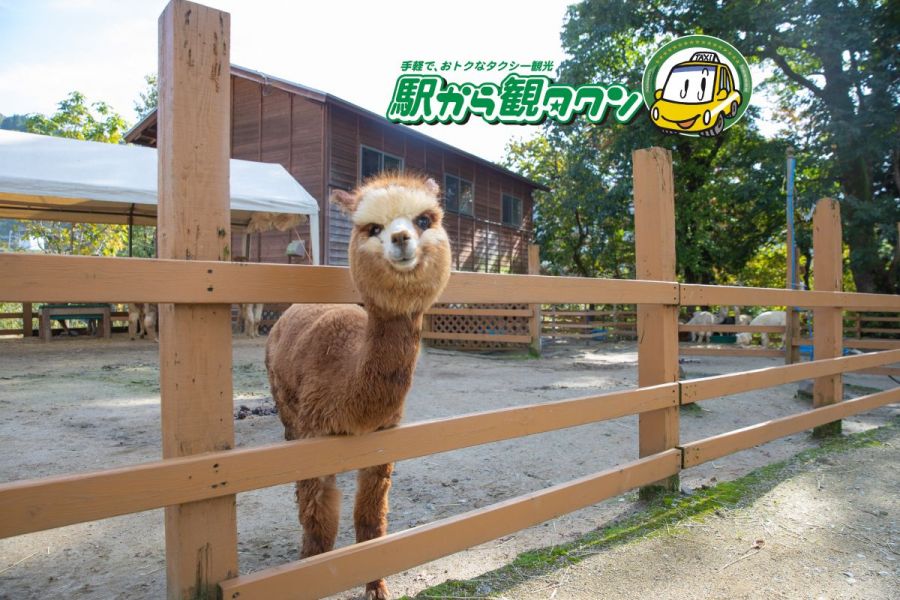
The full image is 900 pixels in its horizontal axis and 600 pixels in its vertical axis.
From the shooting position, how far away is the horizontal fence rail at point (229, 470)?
4.86 feet

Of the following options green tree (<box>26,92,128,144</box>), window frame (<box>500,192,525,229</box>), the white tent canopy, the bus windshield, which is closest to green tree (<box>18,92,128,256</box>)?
green tree (<box>26,92,128,144</box>)

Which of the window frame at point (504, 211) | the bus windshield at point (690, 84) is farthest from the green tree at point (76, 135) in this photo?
the bus windshield at point (690, 84)

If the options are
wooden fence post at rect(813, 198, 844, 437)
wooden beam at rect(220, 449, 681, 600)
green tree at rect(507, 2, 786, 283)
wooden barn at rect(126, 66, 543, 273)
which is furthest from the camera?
green tree at rect(507, 2, 786, 283)

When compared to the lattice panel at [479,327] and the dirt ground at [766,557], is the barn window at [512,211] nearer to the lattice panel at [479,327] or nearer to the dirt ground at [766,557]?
the lattice panel at [479,327]

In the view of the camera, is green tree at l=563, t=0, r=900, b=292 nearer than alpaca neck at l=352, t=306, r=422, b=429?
No

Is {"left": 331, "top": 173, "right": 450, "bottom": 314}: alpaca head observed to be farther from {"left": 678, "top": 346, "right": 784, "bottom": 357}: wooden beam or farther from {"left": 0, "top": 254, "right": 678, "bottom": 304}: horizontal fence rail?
{"left": 678, "top": 346, "right": 784, "bottom": 357}: wooden beam

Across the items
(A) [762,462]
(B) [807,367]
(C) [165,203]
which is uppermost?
(C) [165,203]

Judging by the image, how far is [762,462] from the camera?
183 inches

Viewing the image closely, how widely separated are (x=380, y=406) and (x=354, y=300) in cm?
43

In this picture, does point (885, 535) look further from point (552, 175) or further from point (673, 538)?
point (552, 175)

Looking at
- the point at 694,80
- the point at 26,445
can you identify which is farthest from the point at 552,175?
the point at 26,445

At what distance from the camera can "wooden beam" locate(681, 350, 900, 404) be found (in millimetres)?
3582

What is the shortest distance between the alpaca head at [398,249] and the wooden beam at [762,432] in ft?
8.31

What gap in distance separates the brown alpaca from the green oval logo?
15868mm
